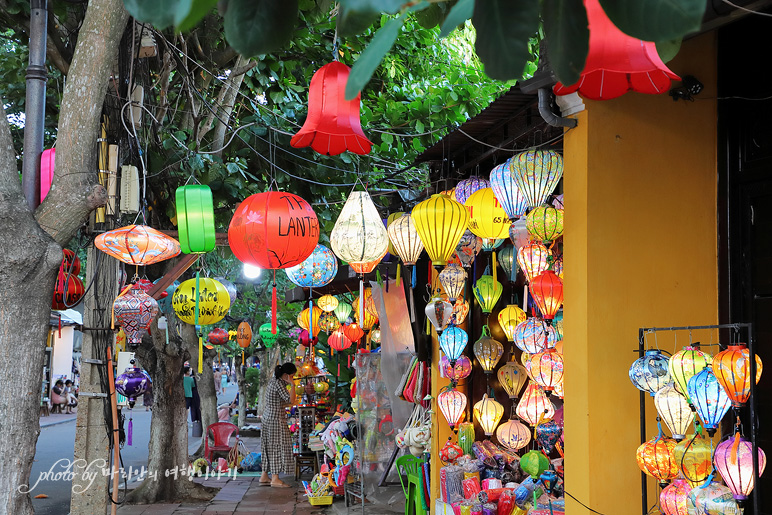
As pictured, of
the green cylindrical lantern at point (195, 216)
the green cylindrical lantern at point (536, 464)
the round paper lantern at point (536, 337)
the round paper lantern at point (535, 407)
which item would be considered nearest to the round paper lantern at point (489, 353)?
the round paper lantern at point (535, 407)

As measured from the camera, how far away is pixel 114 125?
22.7 feet

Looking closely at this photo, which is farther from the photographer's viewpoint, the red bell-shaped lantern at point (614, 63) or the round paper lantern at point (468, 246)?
the round paper lantern at point (468, 246)

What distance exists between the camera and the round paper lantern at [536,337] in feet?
18.7

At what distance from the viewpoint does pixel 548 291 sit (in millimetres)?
5246

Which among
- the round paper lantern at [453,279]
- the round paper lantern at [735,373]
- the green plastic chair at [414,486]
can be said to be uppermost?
the round paper lantern at [453,279]

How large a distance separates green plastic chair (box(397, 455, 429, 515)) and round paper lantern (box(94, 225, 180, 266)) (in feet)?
12.9

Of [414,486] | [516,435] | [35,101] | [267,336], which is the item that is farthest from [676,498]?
[267,336]

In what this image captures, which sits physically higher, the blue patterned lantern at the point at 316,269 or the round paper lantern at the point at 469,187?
the round paper lantern at the point at 469,187

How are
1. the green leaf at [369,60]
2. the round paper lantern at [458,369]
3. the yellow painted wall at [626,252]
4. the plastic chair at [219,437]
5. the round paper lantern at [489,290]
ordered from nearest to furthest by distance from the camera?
the green leaf at [369,60] < the yellow painted wall at [626,252] < the round paper lantern at [489,290] < the round paper lantern at [458,369] < the plastic chair at [219,437]

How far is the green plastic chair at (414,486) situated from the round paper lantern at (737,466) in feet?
16.4

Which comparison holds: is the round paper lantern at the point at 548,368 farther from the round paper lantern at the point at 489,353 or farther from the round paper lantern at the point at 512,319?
the round paper lantern at the point at 489,353

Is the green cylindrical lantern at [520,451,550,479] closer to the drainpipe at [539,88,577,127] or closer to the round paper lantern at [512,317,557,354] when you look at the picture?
the round paper lantern at [512,317,557,354]

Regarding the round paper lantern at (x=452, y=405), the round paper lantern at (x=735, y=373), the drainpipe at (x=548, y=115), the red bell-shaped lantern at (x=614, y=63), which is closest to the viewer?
the red bell-shaped lantern at (x=614, y=63)

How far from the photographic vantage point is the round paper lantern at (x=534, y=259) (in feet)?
18.3
